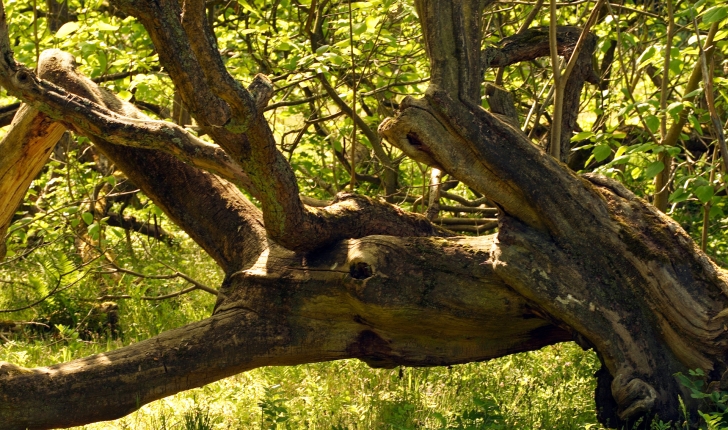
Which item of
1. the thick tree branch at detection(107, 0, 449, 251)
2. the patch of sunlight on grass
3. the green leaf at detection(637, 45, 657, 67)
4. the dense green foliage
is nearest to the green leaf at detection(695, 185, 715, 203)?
the dense green foliage

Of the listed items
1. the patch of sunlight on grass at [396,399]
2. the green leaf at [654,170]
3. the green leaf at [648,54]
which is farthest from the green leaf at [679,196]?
the patch of sunlight on grass at [396,399]

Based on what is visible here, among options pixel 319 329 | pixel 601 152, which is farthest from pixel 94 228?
pixel 601 152

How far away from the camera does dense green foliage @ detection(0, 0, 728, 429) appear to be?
4.83 metres

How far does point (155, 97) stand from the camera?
7414mm

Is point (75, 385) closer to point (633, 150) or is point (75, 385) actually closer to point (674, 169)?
point (633, 150)

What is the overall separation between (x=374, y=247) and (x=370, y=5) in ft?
7.28

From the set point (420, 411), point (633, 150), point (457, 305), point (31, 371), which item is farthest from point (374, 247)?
point (31, 371)

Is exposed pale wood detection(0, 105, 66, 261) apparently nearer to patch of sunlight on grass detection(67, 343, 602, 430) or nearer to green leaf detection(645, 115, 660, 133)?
patch of sunlight on grass detection(67, 343, 602, 430)

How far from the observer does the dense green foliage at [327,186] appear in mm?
4832

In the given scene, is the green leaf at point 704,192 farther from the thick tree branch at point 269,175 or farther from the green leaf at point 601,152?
the thick tree branch at point 269,175

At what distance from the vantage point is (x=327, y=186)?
7.74m

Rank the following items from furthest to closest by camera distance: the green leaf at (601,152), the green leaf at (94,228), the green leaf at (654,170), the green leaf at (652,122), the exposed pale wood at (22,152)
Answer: the green leaf at (94,228), the exposed pale wood at (22,152), the green leaf at (601,152), the green leaf at (652,122), the green leaf at (654,170)

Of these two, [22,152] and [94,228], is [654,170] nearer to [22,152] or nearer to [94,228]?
[22,152]

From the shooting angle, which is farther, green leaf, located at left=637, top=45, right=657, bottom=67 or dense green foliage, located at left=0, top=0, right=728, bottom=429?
dense green foliage, located at left=0, top=0, right=728, bottom=429
